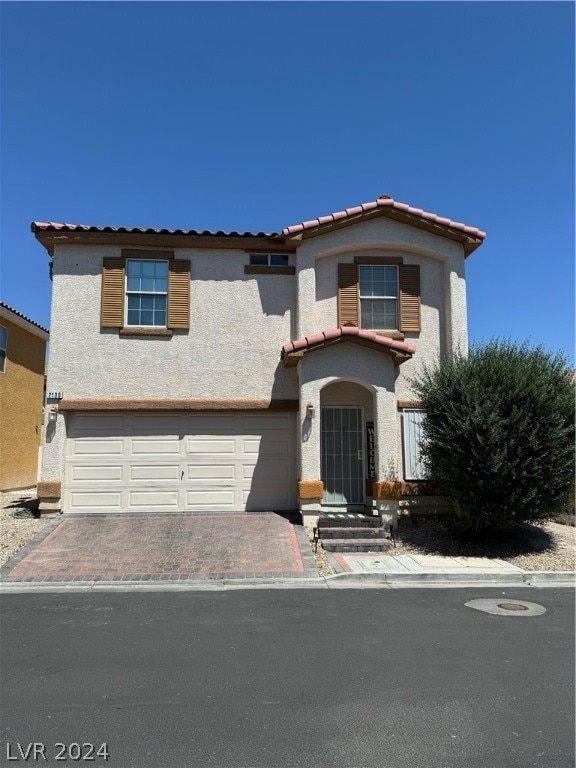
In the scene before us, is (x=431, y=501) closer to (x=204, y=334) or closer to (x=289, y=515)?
(x=289, y=515)

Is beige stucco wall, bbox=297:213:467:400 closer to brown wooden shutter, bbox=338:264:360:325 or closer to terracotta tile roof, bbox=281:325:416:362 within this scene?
brown wooden shutter, bbox=338:264:360:325

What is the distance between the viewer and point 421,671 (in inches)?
209

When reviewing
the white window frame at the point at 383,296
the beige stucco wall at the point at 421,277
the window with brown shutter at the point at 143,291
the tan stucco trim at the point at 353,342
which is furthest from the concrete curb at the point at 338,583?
the white window frame at the point at 383,296

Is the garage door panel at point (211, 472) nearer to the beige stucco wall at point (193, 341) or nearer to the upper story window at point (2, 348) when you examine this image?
the beige stucco wall at point (193, 341)

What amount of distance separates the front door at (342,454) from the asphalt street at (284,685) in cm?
541

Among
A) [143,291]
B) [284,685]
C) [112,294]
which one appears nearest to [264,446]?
[143,291]

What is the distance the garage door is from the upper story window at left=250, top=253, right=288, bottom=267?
3.65 meters

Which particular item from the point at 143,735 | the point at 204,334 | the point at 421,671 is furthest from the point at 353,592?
the point at 204,334

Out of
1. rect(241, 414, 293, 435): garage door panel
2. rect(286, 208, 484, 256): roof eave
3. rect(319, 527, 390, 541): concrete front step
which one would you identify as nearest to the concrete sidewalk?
rect(319, 527, 390, 541): concrete front step

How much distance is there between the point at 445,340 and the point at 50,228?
964 centimetres

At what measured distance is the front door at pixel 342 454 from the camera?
1326 cm

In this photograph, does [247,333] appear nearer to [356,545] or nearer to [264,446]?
[264,446]

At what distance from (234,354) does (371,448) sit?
384 centimetres

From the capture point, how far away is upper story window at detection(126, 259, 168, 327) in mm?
13469
